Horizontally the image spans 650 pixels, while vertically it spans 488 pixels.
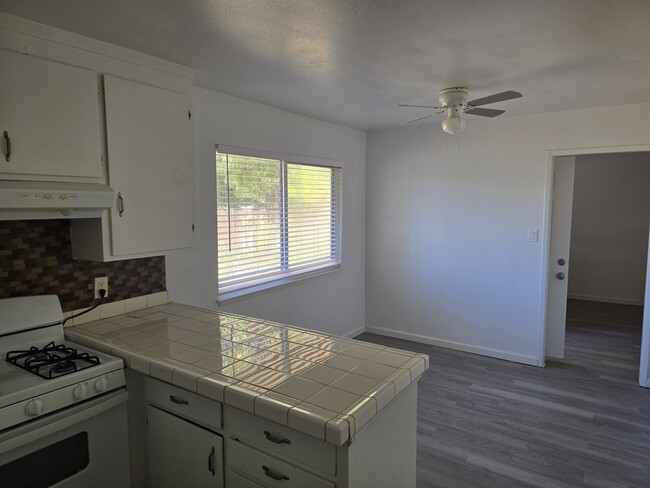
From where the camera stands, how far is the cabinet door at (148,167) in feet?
7.01

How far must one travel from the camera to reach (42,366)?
5.79 feet

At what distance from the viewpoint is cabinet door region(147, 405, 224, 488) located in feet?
5.61

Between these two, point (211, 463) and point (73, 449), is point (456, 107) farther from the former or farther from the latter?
point (73, 449)

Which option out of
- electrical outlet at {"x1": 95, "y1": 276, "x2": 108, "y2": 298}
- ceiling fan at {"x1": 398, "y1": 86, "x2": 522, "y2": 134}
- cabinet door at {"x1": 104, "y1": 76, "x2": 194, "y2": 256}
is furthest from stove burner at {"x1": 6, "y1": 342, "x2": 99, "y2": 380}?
ceiling fan at {"x1": 398, "y1": 86, "x2": 522, "y2": 134}

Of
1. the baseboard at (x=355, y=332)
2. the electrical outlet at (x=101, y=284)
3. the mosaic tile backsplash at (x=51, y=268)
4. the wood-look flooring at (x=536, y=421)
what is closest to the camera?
the mosaic tile backsplash at (x=51, y=268)

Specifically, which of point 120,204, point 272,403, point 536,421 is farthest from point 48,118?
point 536,421

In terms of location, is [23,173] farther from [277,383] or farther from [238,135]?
[238,135]

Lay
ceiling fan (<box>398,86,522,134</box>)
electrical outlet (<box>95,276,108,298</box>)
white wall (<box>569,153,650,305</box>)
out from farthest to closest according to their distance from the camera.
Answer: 1. white wall (<box>569,153,650,305</box>)
2. ceiling fan (<box>398,86,522,134</box>)
3. electrical outlet (<box>95,276,108,298</box>)

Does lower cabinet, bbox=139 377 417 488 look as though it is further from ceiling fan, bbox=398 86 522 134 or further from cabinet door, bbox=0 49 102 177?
ceiling fan, bbox=398 86 522 134

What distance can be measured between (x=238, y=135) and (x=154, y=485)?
2.36m

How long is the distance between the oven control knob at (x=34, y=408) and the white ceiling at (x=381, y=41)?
1.55 meters

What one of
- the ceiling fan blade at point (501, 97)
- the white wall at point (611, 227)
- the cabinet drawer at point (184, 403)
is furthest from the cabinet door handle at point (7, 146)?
the white wall at point (611, 227)

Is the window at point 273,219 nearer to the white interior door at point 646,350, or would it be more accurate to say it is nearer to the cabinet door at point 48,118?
the cabinet door at point 48,118

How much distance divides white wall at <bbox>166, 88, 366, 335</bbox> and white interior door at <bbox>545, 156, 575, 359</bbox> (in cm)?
201
